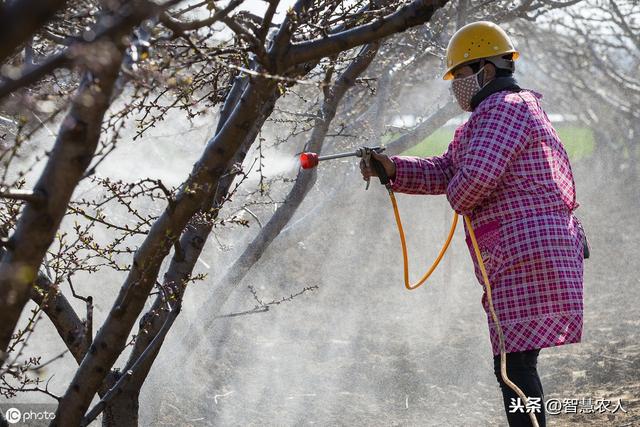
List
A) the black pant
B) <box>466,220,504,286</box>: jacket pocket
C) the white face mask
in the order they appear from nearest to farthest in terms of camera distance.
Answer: the black pant
<box>466,220,504,286</box>: jacket pocket
the white face mask

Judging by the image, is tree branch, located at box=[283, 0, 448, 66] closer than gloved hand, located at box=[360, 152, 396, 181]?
Yes

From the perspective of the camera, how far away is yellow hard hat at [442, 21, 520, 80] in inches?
143

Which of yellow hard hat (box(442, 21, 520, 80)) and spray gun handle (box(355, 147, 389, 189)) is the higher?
yellow hard hat (box(442, 21, 520, 80))

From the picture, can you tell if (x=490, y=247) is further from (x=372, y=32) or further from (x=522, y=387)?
(x=372, y=32)

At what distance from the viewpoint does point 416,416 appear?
588cm

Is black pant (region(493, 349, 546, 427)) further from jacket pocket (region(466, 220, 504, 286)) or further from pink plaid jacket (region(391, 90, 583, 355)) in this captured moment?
jacket pocket (region(466, 220, 504, 286))

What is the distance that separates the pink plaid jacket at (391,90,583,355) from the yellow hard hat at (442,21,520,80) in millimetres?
271

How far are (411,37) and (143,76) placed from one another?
516 centimetres

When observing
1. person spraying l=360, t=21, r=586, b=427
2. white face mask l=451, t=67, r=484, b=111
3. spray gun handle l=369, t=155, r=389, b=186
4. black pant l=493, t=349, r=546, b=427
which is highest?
white face mask l=451, t=67, r=484, b=111

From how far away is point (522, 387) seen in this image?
326 centimetres

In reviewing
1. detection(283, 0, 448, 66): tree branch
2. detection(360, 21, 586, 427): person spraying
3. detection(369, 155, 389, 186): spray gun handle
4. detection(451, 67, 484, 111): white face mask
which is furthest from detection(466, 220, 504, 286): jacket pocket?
detection(283, 0, 448, 66): tree branch

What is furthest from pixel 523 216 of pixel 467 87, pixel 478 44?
pixel 478 44

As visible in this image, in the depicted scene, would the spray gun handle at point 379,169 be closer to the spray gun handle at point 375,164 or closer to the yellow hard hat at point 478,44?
the spray gun handle at point 375,164

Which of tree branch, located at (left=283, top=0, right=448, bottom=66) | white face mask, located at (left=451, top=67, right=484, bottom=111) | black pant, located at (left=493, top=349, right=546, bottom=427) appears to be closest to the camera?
tree branch, located at (left=283, top=0, right=448, bottom=66)
